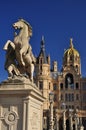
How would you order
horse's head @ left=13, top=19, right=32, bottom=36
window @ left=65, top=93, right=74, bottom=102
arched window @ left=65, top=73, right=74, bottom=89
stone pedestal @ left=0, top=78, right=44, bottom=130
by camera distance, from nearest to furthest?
stone pedestal @ left=0, top=78, right=44, bottom=130
horse's head @ left=13, top=19, right=32, bottom=36
window @ left=65, top=93, right=74, bottom=102
arched window @ left=65, top=73, right=74, bottom=89

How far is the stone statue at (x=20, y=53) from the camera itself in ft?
24.3

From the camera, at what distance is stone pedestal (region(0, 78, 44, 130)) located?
22.0ft

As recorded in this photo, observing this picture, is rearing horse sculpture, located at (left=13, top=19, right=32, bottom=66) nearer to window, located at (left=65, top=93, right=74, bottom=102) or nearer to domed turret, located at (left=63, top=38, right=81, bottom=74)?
window, located at (left=65, top=93, right=74, bottom=102)

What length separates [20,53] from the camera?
7.33 meters

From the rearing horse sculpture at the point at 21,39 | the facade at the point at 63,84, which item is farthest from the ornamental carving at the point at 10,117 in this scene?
the facade at the point at 63,84

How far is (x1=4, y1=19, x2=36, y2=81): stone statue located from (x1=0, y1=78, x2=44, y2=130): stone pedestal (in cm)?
45

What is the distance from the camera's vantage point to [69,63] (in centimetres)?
8650

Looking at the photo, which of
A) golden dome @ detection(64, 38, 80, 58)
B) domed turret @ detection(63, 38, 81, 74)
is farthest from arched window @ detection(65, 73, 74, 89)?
golden dome @ detection(64, 38, 80, 58)

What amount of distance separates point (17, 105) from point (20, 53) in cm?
129

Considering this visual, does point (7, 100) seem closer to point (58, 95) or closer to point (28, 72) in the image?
point (28, 72)

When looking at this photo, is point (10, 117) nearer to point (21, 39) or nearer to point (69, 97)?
point (21, 39)

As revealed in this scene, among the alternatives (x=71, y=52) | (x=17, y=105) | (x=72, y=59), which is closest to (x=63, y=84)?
(x=72, y=59)

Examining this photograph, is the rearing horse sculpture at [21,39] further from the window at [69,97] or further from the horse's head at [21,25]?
the window at [69,97]

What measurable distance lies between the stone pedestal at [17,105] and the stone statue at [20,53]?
0.45 meters
